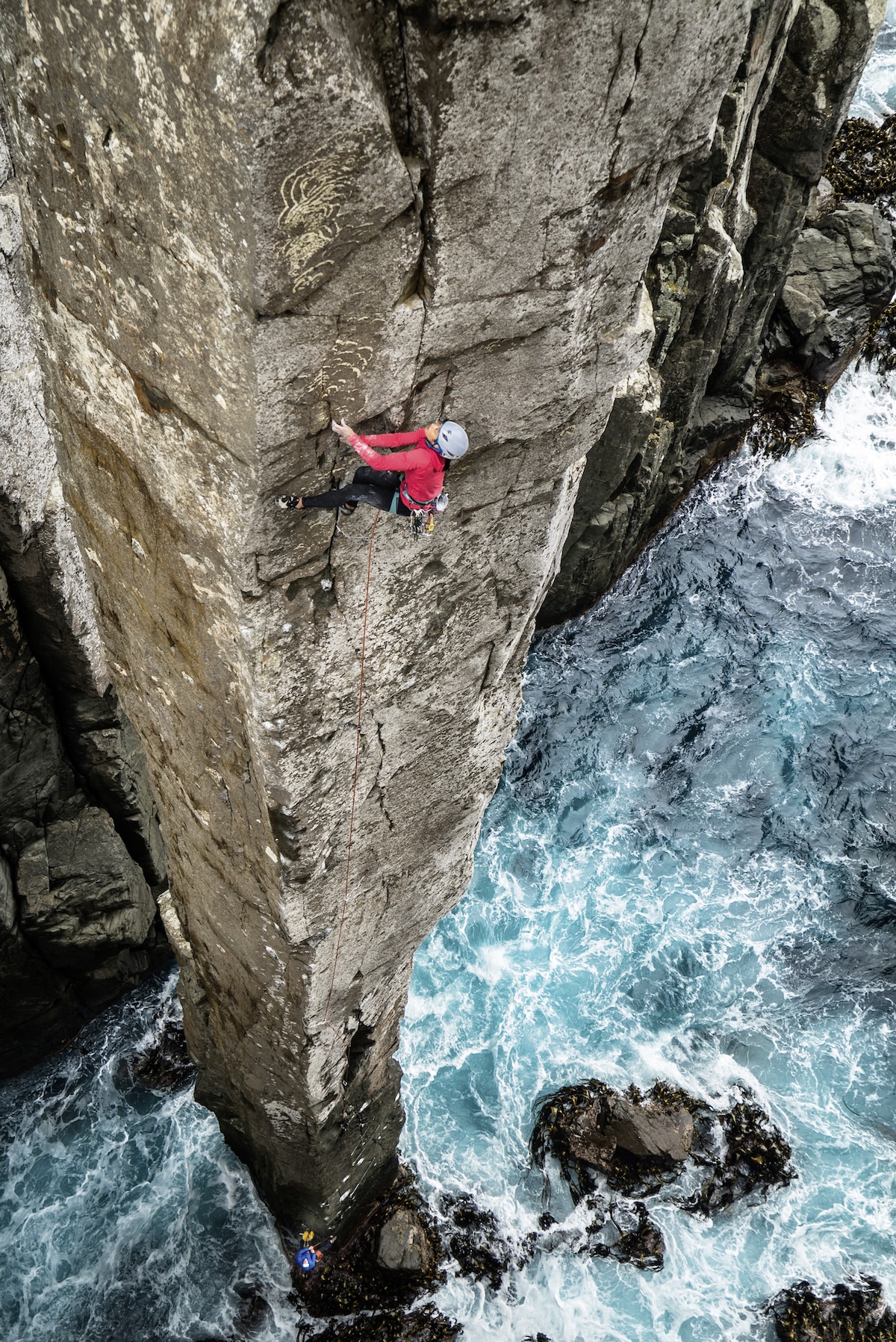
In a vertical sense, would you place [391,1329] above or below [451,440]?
below

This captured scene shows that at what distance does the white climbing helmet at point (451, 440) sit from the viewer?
3262 millimetres

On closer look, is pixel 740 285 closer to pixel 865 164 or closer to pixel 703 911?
pixel 865 164

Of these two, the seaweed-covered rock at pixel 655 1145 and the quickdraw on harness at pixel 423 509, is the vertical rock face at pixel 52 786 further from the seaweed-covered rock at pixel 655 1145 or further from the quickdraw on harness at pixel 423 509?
the seaweed-covered rock at pixel 655 1145

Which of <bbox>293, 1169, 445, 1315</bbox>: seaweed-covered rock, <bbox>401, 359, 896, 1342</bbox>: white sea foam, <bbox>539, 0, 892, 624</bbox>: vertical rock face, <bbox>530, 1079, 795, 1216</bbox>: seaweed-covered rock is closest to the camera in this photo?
<bbox>293, 1169, 445, 1315</bbox>: seaweed-covered rock

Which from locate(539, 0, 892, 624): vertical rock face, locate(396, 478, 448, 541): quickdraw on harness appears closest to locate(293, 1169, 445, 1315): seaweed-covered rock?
locate(396, 478, 448, 541): quickdraw on harness

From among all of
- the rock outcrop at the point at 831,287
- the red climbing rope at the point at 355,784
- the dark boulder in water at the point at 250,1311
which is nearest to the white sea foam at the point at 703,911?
the dark boulder in water at the point at 250,1311

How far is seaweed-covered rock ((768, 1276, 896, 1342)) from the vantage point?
7707mm

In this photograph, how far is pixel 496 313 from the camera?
10.8ft

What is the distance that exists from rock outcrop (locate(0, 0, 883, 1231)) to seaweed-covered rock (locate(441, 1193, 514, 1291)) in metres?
2.69

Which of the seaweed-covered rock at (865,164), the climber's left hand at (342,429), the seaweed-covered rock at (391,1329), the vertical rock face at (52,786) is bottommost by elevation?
the seaweed-covered rock at (391,1329)

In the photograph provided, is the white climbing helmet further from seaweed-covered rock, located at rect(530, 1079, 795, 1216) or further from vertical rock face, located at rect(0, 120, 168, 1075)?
seaweed-covered rock, located at rect(530, 1079, 795, 1216)

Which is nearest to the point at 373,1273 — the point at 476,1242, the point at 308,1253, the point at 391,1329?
the point at 391,1329

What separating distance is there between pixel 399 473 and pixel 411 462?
135mm

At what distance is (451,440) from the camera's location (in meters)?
3.27
